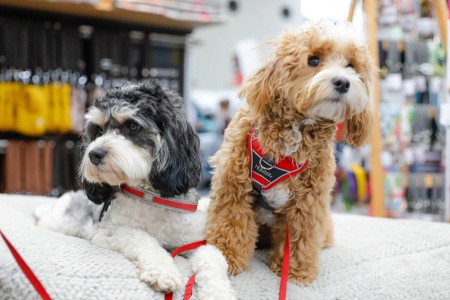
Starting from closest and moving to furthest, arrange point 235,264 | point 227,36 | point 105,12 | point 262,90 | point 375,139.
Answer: point 262,90 → point 235,264 → point 375,139 → point 105,12 → point 227,36

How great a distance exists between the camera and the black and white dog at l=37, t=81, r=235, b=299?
1.52m

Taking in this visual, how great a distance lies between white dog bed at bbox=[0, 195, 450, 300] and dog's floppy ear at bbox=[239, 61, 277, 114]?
627 mm

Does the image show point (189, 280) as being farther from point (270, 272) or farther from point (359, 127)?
point (359, 127)

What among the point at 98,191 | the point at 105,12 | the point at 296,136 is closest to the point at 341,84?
the point at 296,136

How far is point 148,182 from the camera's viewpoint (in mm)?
1704

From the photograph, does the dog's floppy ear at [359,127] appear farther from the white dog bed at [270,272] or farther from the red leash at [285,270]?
the white dog bed at [270,272]

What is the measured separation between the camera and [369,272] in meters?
1.87

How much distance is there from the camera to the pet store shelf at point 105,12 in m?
3.42

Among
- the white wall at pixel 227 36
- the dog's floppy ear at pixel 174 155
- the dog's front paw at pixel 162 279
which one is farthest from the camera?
the white wall at pixel 227 36

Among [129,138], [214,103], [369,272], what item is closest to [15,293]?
[129,138]

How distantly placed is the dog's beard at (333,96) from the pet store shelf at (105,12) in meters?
2.43

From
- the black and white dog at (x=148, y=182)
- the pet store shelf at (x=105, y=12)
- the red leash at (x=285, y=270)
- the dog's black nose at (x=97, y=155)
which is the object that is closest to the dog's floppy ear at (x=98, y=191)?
the black and white dog at (x=148, y=182)

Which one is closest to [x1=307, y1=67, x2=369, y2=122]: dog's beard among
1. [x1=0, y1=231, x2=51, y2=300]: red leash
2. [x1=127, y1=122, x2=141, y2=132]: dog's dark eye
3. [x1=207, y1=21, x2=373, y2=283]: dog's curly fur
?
[x1=207, y1=21, x2=373, y2=283]: dog's curly fur

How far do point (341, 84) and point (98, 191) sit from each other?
98 cm
